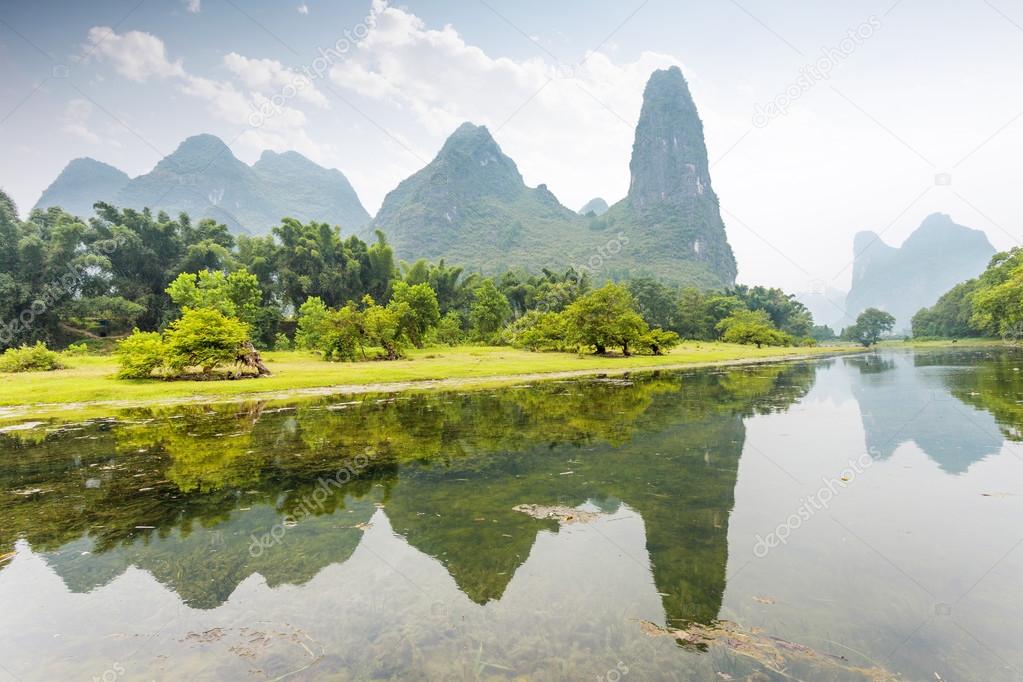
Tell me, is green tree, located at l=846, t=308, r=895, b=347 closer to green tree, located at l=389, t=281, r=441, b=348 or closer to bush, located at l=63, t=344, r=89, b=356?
green tree, located at l=389, t=281, r=441, b=348

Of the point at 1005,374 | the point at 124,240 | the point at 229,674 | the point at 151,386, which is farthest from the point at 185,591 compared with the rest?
the point at 124,240

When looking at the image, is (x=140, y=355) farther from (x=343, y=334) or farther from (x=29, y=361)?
(x=343, y=334)

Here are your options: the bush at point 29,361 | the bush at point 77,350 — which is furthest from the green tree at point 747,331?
the bush at point 77,350

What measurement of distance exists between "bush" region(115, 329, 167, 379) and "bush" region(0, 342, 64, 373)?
9.44 m

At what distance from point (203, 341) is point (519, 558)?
28.1 m

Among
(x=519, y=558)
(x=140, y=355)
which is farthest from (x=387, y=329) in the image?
(x=519, y=558)

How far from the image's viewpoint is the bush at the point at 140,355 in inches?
1053

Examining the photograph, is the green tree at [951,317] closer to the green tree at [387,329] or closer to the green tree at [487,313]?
the green tree at [487,313]

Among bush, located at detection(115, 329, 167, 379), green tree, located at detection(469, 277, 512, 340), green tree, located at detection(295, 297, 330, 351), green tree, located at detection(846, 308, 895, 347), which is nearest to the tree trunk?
bush, located at detection(115, 329, 167, 379)

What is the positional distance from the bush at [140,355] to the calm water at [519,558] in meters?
14.5

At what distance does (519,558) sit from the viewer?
629 cm

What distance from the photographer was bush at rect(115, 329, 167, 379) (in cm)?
2675

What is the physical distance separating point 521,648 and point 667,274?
18703 centimetres

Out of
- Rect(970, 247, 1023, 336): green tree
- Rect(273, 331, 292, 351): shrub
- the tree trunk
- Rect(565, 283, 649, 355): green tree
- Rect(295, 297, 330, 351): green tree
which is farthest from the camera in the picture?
Rect(273, 331, 292, 351): shrub
